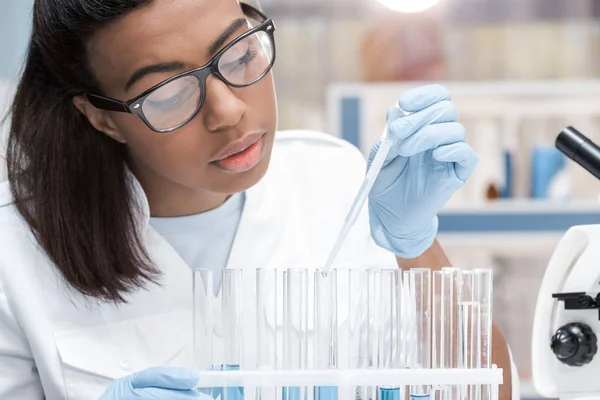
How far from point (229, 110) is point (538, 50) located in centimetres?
443

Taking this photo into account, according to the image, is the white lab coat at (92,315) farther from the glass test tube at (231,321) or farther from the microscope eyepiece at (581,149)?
the microscope eyepiece at (581,149)

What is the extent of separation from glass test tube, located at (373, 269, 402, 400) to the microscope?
0.96 feet

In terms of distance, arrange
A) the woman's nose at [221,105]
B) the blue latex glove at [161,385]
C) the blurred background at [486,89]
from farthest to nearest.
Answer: the blurred background at [486,89], the woman's nose at [221,105], the blue latex glove at [161,385]

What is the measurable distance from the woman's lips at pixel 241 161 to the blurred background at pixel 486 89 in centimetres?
112

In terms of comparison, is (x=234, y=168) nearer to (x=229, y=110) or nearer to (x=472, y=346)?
(x=229, y=110)

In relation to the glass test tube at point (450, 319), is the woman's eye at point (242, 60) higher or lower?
higher

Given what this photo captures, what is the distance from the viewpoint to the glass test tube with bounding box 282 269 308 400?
1006 mm

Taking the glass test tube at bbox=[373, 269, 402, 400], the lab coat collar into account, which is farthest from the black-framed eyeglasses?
the glass test tube at bbox=[373, 269, 402, 400]

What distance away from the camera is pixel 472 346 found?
993 millimetres

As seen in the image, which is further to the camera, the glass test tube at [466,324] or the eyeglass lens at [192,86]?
the eyeglass lens at [192,86]

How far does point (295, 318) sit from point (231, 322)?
86 millimetres

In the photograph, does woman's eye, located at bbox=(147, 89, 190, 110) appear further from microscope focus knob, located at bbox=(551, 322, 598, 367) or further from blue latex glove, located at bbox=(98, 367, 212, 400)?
microscope focus knob, located at bbox=(551, 322, 598, 367)

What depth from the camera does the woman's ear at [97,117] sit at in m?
1.36

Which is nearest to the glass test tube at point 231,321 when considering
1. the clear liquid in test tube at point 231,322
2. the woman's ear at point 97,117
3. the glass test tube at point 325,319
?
the clear liquid in test tube at point 231,322
